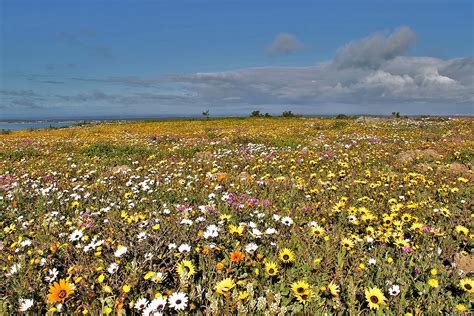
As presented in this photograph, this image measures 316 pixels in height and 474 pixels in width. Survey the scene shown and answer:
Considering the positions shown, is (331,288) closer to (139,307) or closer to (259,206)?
(139,307)

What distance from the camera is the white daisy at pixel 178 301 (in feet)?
8.25

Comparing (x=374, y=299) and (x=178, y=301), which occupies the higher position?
(x=178, y=301)

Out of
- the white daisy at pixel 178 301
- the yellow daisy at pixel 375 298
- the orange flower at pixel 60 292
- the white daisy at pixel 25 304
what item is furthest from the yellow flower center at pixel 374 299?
the white daisy at pixel 25 304

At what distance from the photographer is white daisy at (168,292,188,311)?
252 centimetres

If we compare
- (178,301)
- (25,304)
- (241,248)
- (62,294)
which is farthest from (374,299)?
(25,304)

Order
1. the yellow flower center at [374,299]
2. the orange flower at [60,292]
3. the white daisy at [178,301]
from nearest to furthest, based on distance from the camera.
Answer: the white daisy at [178,301], the orange flower at [60,292], the yellow flower center at [374,299]

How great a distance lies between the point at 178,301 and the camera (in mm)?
2604

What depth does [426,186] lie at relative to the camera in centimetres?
696

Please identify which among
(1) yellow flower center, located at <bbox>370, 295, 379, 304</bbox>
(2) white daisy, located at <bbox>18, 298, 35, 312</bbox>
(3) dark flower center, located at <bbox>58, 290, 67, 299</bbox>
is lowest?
(2) white daisy, located at <bbox>18, 298, 35, 312</bbox>

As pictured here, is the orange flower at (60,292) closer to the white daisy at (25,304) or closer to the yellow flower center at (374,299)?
the white daisy at (25,304)

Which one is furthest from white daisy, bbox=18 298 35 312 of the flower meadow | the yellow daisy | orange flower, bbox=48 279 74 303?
the yellow daisy

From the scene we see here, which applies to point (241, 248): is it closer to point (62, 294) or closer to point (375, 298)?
point (375, 298)

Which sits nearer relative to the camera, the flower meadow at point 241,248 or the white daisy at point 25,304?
the white daisy at point 25,304

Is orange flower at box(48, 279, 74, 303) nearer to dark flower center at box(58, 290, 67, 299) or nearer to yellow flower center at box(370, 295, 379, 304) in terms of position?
dark flower center at box(58, 290, 67, 299)
